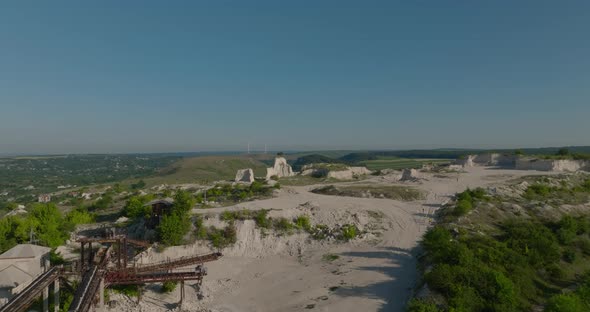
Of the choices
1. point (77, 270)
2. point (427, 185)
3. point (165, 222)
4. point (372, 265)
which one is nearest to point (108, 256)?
point (77, 270)

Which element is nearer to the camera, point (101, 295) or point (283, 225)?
point (101, 295)

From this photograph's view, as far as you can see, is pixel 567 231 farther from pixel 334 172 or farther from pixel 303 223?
pixel 334 172

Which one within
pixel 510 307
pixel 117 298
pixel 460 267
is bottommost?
pixel 117 298

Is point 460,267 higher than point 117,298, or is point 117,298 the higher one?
point 460,267

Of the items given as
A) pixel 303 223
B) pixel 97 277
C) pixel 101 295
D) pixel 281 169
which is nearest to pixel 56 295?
pixel 101 295

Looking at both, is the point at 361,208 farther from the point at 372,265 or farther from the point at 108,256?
the point at 108,256

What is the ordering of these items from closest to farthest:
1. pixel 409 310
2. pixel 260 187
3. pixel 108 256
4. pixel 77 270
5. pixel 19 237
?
pixel 409 310
pixel 77 270
pixel 108 256
pixel 19 237
pixel 260 187
